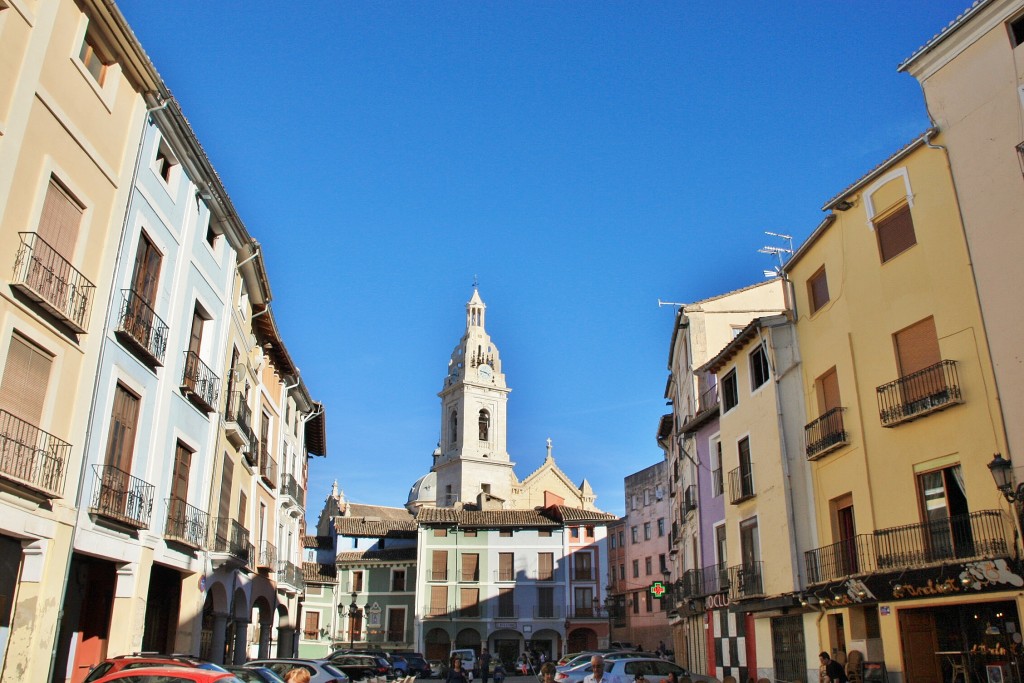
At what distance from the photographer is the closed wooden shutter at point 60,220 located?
517 inches

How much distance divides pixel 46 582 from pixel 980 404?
1588 centimetres

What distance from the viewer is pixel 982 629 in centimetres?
1527

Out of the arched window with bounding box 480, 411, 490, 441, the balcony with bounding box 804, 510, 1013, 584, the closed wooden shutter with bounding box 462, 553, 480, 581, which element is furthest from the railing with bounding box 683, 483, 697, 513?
the arched window with bounding box 480, 411, 490, 441

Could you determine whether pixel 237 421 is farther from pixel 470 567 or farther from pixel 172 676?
pixel 470 567

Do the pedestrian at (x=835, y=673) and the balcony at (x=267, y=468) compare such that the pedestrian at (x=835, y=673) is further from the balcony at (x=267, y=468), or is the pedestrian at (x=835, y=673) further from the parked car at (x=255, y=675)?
the balcony at (x=267, y=468)

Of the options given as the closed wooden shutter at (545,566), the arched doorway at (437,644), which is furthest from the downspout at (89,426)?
the closed wooden shutter at (545,566)

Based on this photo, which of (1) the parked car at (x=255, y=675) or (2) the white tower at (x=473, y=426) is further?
(2) the white tower at (x=473, y=426)

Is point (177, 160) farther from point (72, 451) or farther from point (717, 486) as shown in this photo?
point (717, 486)

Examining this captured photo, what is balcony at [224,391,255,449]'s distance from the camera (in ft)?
71.2

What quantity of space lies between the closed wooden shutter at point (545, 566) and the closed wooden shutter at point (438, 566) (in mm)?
6578

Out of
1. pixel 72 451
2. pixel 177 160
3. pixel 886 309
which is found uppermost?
pixel 177 160

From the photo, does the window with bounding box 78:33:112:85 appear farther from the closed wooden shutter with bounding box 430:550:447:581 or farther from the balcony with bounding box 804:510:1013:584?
the closed wooden shutter with bounding box 430:550:447:581

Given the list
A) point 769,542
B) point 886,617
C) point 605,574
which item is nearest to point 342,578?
point 605,574

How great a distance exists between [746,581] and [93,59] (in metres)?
20.1
